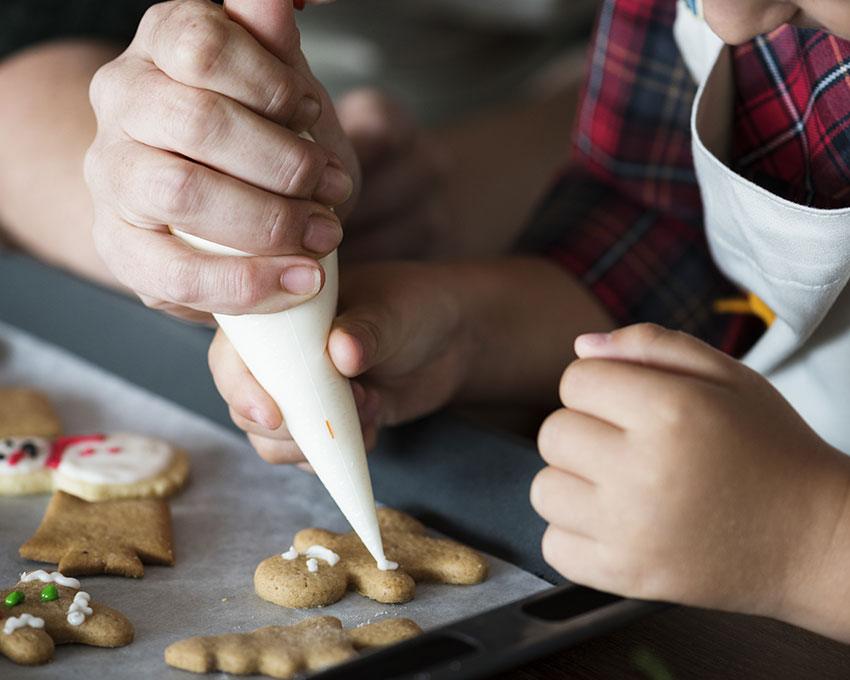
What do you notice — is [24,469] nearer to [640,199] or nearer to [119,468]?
[119,468]

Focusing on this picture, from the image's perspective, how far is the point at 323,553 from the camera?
47 centimetres

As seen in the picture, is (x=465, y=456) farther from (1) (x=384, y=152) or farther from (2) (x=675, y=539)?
(1) (x=384, y=152)

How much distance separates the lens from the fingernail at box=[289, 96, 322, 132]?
44cm

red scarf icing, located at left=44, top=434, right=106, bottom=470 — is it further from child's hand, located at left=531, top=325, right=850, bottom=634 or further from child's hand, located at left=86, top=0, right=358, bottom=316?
child's hand, located at left=531, top=325, right=850, bottom=634

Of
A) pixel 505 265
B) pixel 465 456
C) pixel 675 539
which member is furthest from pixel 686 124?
pixel 675 539

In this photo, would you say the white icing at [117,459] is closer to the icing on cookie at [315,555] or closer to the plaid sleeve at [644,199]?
the icing on cookie at [315,555]

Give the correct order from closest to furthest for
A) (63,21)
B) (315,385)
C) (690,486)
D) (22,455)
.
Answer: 1. (690,486)
2. (315,385)
3. (22,455)
4. (63,21)

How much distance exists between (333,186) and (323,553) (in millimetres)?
189

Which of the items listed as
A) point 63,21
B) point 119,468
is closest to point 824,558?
Result: point 119,468

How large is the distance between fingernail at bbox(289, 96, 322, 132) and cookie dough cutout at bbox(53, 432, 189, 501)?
244 millimetres

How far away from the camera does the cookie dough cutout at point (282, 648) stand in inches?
15.3

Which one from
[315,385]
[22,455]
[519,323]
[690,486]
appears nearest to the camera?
[690,486]

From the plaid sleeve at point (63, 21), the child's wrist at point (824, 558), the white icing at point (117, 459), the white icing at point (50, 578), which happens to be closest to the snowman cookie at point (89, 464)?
the white icing at point (117, 459)

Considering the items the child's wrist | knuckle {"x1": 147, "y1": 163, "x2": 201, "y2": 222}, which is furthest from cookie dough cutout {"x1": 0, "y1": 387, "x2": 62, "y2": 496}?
the child's wrist
